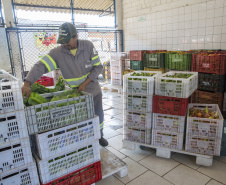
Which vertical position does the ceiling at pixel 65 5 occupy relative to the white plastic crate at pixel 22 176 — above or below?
above

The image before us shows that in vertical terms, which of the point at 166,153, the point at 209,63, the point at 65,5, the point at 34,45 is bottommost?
the point at 166,153

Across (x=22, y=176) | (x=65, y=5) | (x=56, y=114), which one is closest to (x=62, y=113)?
(x=56, y=114)

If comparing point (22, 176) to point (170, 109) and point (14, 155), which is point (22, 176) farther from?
point (170, 109)

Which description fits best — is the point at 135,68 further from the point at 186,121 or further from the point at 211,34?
the point at 186,121

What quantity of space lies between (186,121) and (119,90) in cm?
405

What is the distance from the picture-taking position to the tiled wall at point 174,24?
4.72 m

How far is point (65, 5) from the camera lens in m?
7.80

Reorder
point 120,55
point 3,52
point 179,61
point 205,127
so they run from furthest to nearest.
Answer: point 120,55
point 3,52
point 179,61
point 205,127

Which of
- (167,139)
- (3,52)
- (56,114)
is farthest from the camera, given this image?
(3,52)

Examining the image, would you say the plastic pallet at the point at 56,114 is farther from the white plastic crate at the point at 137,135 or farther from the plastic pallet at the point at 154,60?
the plastic pallet at the point at 154,60

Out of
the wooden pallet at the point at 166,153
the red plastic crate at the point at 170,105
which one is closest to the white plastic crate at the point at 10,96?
the red plastic crate at the point at 170,105

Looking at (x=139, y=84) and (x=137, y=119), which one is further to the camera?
(x=137, y=119)

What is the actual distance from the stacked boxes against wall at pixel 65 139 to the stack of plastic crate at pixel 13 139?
81 millimetres

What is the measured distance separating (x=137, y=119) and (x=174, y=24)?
391 centimetres
